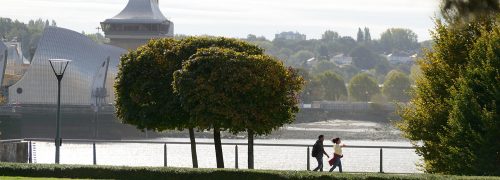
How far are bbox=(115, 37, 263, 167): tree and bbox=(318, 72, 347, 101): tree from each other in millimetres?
147190

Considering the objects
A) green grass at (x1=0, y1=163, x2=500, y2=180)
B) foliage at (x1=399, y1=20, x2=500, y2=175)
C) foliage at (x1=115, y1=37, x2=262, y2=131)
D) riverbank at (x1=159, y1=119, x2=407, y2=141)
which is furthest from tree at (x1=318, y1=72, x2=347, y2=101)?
green grass at (x1=0, y1=163, x2=500, y2=180)

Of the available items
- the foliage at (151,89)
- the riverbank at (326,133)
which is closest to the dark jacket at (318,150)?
the foliage at (151,89)

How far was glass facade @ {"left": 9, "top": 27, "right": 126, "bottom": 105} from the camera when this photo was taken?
121375mm

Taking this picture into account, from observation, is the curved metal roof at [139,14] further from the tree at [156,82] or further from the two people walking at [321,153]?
the two people walking at [321,153]

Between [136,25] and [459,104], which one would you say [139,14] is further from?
[459,104]

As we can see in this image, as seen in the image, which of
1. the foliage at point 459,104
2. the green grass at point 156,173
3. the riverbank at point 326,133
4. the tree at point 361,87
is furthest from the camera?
the tree at point 361,87

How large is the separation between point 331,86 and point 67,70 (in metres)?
63.5

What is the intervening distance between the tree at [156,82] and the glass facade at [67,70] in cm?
8764

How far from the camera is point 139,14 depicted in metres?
143

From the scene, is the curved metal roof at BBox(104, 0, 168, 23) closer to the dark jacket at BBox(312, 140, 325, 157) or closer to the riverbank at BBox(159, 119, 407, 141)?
the riverbank at BBox(159, 119, 407, 141)

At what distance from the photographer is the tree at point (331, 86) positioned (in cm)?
18138

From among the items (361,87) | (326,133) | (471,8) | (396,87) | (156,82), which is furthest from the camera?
(361,87)

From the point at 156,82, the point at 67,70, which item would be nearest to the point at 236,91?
the point at 156,82

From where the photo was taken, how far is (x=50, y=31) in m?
121
